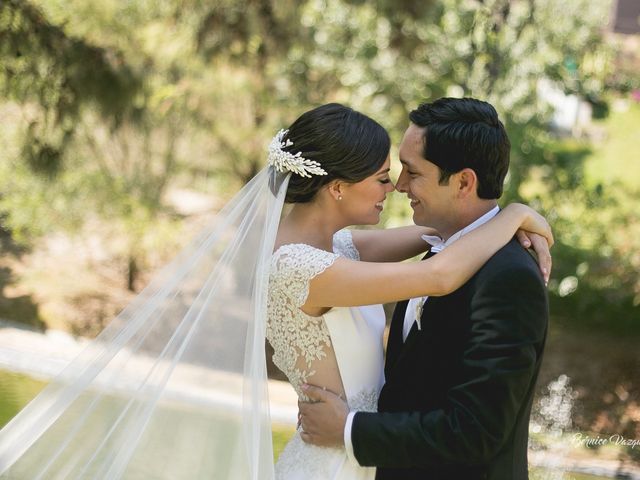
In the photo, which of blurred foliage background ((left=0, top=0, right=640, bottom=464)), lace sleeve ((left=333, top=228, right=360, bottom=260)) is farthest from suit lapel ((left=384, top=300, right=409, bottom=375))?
blurred foliage background ((left=0, top=0, right=640, bottom=464))

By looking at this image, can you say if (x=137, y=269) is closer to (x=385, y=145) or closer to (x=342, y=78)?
(x=342, y=78)

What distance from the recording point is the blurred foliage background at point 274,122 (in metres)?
7.66

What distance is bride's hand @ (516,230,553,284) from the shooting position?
7.43 feet

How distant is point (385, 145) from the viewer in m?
2.46

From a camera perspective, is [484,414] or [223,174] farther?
[223,174]

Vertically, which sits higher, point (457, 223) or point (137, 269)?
point (457, 223)

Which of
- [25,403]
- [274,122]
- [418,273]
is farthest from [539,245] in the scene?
[274,122]

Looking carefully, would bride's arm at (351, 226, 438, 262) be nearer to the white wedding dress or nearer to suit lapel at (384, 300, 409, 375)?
suit lapel at (384, 300, 409, 375)

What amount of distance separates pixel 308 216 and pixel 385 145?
29 cm

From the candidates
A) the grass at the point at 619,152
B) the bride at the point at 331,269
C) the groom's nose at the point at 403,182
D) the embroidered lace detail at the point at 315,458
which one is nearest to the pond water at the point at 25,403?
the embroidered lace detail at the point at 315,458

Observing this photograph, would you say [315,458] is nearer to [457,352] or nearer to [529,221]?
[457,352]

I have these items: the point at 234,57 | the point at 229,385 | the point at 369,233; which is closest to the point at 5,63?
the point at 234,57

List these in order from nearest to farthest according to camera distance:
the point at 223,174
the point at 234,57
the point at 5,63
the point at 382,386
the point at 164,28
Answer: the point at 382,386 < the point at 5,63 < the point at 234,57 < the point at 164,28 < the point at 223,174

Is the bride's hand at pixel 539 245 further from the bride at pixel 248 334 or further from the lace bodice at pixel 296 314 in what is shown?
the lace bodice at pixel 296 314
